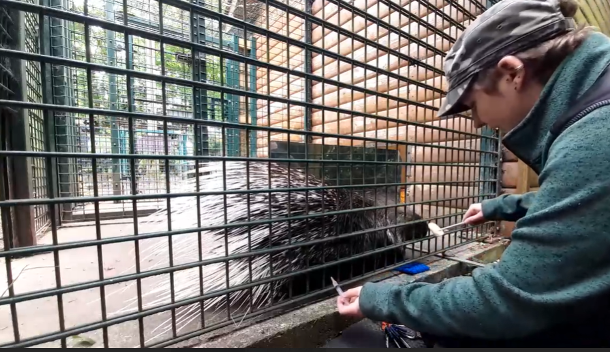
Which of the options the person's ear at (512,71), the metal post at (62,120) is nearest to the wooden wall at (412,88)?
the person's ear at (512,71)

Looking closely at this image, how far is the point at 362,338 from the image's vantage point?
111 centimetres

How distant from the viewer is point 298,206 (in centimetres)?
150

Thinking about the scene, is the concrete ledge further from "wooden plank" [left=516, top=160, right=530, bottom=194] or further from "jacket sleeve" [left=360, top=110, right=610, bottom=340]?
"wooden plank" [left=516, top=160, right=530, bottom=194]

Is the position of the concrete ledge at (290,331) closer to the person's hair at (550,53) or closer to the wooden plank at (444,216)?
the wooden plank at (444,216)

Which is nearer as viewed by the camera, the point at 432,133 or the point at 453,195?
the point at 432,133

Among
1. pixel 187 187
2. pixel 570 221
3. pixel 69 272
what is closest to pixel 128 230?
pixel 69 272

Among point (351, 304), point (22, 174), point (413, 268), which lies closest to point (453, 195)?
point (413, 268)

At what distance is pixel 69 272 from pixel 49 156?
1.27m

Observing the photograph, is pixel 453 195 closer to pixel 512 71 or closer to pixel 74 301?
pixel 512 71

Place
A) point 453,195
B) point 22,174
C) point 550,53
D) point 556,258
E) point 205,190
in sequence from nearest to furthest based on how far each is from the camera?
1. point 556,258
2. point 550,53
3. point 205,190
4. point 22,174
5. point 453,195

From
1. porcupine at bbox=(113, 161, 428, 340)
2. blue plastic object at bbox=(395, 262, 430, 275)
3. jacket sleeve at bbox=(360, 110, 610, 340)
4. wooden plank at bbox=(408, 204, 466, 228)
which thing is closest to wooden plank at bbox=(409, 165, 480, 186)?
wooden plank at bbox=(408, 204, 466, 228)

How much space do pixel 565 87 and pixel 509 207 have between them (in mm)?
614

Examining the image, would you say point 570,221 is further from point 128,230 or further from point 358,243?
point 128,230

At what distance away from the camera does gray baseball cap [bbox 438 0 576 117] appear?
0.56 m
